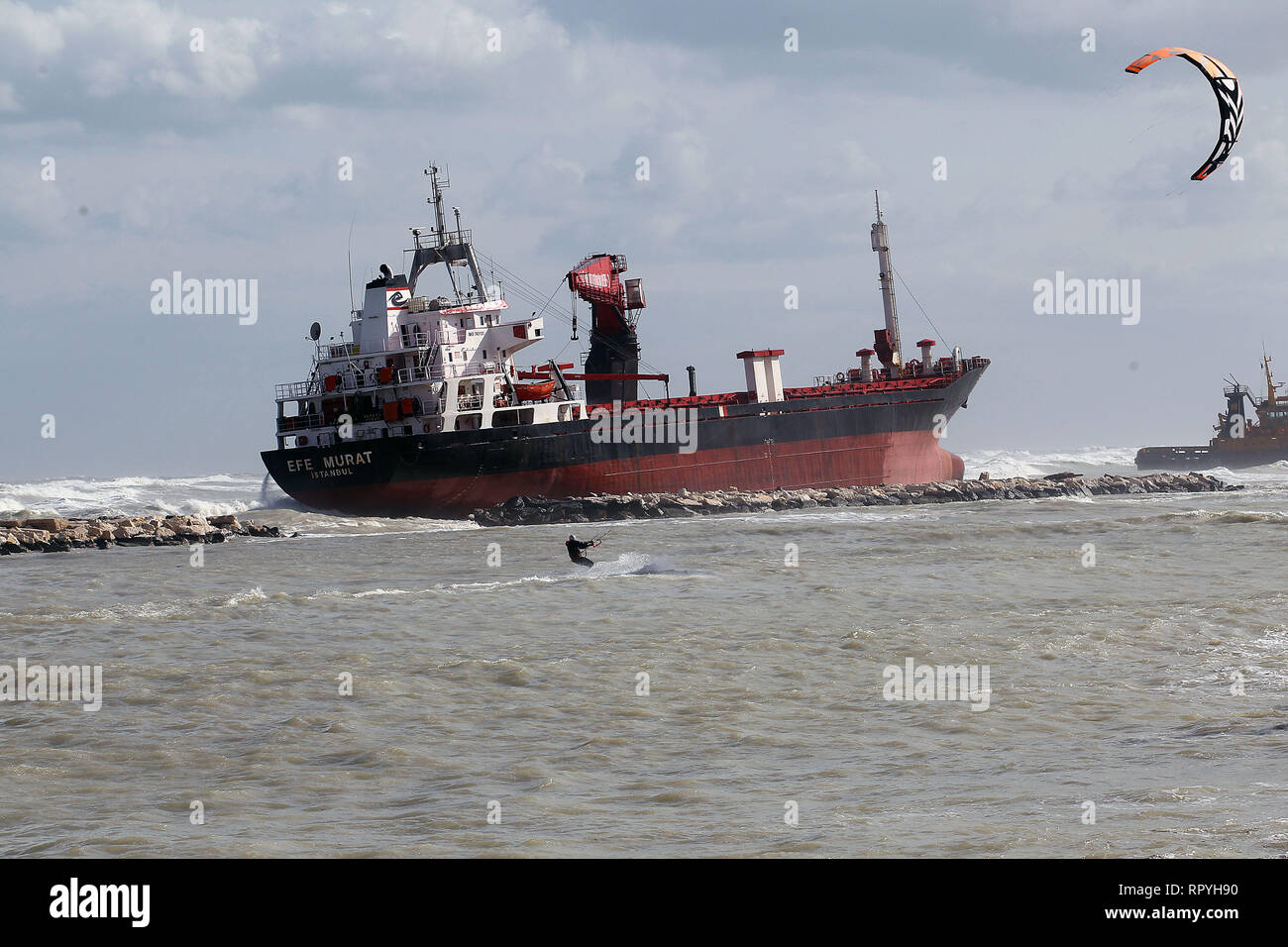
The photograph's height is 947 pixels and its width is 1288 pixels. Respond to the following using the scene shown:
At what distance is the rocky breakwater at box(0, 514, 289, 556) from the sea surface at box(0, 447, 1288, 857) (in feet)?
33.4

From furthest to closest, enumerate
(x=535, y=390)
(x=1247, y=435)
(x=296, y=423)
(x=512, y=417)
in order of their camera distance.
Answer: (x=1247, y=435), (x=535, y=390), (x=512, y=417), (x=296, y=423)

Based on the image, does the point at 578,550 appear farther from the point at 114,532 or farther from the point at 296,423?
the point at 296,423

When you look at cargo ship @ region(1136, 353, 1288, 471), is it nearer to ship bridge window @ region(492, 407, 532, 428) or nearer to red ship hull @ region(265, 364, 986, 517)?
red ship hull @ region(265, 364, 986, 517)

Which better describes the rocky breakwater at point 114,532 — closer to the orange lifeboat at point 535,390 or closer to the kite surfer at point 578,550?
the orange lifeboat at point 535,390

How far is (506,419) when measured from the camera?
41.7 m

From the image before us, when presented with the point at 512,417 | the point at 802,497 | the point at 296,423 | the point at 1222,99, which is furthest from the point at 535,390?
the point at 1222,99

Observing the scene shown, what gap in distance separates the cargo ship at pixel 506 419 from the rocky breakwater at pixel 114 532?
4.23 metres

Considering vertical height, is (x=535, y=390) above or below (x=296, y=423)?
above

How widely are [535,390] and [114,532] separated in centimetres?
1472

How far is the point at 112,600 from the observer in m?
20.2

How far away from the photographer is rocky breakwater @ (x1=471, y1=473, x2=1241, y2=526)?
125ft

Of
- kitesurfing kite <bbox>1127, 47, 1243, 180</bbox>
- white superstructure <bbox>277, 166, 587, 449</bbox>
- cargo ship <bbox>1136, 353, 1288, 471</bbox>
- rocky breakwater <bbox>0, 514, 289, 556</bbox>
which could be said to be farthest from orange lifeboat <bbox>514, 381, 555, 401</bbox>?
cargo ship <bbox>1136, 353, 1288, 471</bbox>

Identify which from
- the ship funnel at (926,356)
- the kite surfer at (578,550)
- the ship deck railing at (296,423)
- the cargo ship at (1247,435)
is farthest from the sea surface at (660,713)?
the cargo ship at (1247,435)
